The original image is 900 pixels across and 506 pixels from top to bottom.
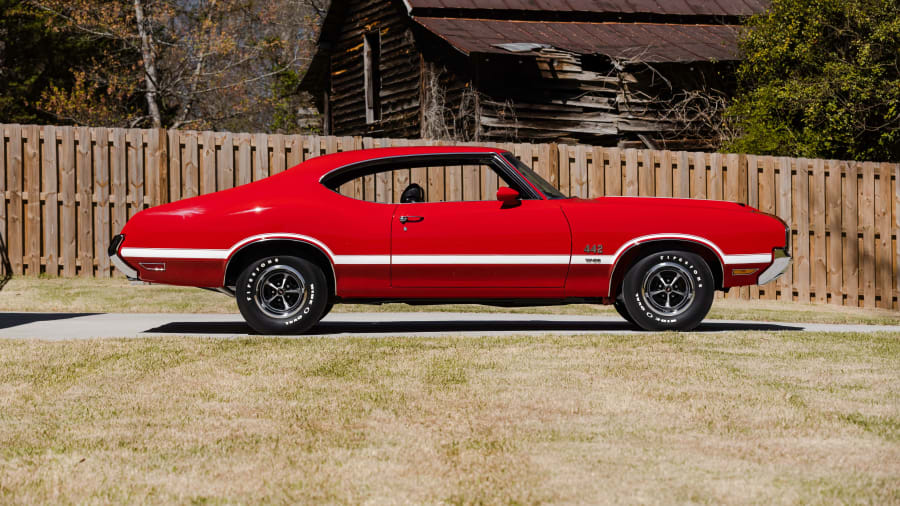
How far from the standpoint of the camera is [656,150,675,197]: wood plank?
46.1 ft

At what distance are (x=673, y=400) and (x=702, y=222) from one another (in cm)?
312

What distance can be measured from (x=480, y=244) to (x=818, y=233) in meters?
7.69

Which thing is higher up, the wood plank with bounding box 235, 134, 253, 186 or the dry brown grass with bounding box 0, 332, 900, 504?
the wood plank with bounding box 235, 134, 253, 186

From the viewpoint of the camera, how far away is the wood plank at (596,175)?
551 inches

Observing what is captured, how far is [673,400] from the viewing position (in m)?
5.52

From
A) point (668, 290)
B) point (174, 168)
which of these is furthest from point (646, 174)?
point (174, 168)

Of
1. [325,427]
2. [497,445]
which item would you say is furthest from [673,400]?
[325,427]

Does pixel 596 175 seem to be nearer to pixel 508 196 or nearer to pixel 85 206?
pixel 508 196

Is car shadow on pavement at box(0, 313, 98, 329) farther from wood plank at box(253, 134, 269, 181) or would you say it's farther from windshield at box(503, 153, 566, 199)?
windshield at box(503, 153, 566, 199)

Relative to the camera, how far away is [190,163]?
44.2ft

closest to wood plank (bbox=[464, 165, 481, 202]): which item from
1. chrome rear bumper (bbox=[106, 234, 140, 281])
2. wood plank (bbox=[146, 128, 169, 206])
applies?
wood plank (bbox=[146, 128, 169, 206])

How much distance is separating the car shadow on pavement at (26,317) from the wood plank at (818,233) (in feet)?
31.0

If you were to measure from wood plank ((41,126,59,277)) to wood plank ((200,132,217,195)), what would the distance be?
1.85 m

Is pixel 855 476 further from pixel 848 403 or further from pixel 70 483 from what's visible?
pixel 70 483
